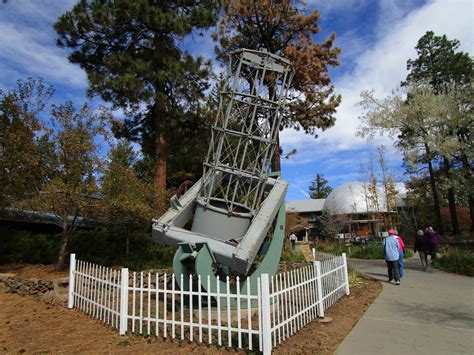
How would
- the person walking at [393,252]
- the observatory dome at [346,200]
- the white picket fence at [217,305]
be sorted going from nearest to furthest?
1. the white picket fence at [217,305]
2. the person walking at [393,252]
3. the observatory dome at [346,200]

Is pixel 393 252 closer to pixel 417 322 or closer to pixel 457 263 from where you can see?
pixel 417 322

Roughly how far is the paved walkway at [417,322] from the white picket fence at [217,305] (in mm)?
884

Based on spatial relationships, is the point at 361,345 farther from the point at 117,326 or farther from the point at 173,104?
the point at 173,104

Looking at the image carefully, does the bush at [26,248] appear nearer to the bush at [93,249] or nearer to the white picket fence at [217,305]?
the bush at [93,249]

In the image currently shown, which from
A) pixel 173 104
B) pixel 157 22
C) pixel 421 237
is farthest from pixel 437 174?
pixel 157 22

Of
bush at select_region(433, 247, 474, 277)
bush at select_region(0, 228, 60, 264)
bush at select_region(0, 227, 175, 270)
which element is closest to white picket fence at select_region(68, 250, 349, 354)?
bush at select_region(0, 227, 175, 270)

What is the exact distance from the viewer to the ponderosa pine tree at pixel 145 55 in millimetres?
13680

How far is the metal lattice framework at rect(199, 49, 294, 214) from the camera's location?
25.4 ft

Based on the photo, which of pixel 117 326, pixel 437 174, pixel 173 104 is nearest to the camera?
pixel 117 326

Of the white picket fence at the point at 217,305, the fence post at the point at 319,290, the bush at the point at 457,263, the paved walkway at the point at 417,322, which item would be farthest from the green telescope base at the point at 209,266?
the bush at the point at 457,263

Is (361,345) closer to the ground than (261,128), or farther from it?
closer to the ground

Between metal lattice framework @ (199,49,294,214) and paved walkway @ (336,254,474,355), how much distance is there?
3.26m

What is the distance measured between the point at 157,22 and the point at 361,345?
13025mm

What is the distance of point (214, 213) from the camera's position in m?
7.48
